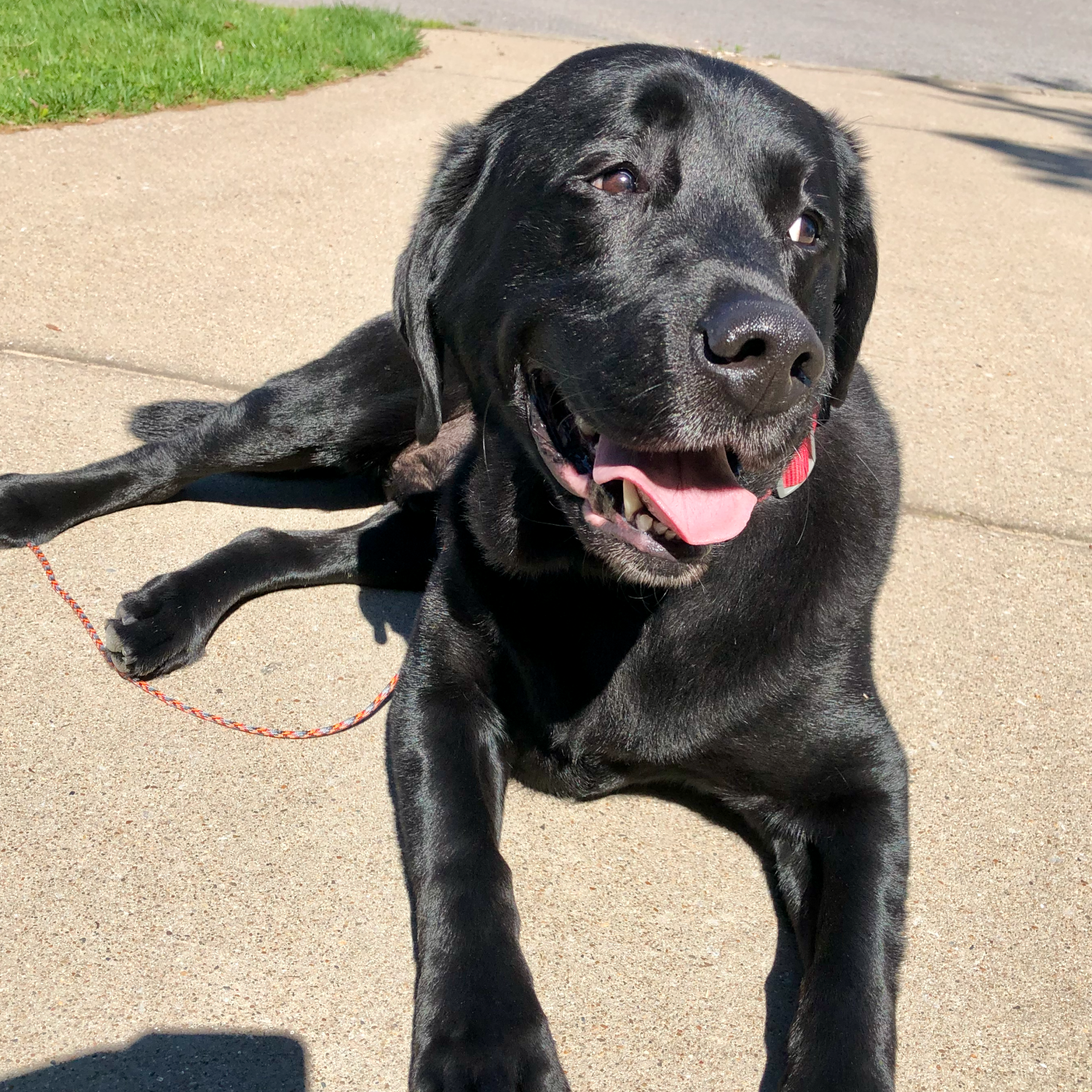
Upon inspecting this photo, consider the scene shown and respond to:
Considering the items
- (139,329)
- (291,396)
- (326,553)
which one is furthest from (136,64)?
(326,553)

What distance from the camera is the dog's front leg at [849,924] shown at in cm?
188

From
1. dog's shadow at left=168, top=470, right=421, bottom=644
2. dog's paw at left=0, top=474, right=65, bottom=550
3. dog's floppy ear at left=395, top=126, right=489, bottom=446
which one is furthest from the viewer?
dog's shadow at left=168, top=470, right=421, bottom=644

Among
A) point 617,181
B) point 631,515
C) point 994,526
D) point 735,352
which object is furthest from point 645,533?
point 994,526

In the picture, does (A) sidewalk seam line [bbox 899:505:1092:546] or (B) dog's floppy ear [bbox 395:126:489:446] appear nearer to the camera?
(B) dog's floppy ear [bbox 395:126:489:446]

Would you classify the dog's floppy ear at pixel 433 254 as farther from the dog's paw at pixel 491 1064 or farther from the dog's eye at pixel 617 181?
the dog's paw at pixel 491 1064

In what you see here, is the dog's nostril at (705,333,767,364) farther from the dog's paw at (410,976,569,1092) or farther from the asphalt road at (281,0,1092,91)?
the asphalt road at (281,0,1092,91)

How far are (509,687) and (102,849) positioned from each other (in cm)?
88

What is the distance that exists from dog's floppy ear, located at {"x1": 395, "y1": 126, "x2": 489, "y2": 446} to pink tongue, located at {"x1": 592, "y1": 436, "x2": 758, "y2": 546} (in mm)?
608

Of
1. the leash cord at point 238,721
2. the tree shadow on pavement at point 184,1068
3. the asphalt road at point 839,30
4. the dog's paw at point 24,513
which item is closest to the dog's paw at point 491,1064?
the tree shadow on pavement at point 184,1068

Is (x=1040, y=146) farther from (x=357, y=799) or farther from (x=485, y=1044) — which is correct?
(x=485, y=1044)

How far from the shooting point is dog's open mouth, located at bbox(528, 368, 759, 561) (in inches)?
80.2

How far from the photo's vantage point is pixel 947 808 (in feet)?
8.58

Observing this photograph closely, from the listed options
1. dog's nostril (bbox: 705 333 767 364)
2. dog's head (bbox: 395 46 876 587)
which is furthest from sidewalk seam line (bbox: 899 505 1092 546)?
dog's nostril (bbox: 705 333 767 364)

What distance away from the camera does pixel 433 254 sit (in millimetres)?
2529
